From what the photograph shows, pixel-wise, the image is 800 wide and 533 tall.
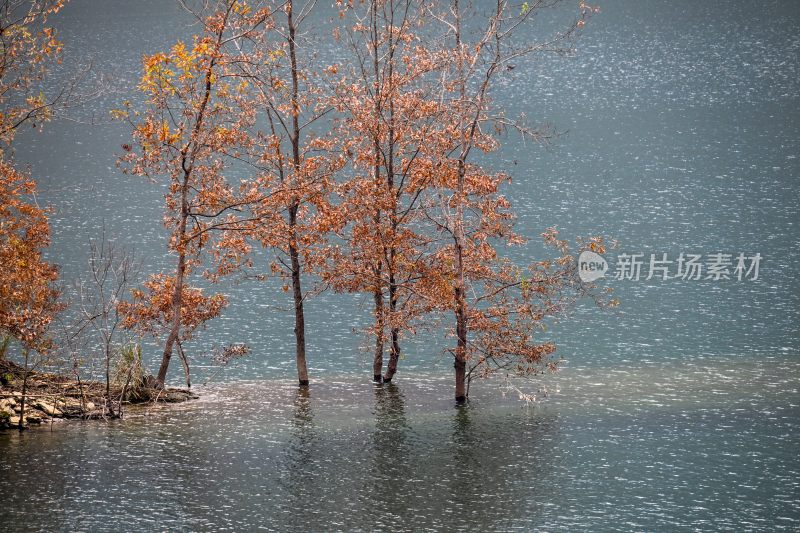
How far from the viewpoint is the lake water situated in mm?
26328

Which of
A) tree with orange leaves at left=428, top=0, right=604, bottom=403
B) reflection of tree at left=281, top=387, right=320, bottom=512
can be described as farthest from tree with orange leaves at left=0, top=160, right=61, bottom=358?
tree with orange leaves at left=428, top=0, right=604, bottom=403

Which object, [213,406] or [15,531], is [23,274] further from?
[15,531]

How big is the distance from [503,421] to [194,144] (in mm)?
13196

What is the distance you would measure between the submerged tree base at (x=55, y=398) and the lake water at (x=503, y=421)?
2.41 feet

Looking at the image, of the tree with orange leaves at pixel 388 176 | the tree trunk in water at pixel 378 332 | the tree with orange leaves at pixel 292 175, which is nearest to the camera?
the tree with orange leaves at pixel 292 175

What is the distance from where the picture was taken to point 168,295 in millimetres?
38250

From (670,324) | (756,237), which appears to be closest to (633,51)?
(756,237)

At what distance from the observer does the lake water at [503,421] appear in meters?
26.3

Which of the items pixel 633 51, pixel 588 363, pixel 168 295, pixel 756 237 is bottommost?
pixel 588 363

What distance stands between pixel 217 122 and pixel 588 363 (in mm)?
19814

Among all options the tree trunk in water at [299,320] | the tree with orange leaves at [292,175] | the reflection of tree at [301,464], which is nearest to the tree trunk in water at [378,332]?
the tree with orange leaves at [292,175]

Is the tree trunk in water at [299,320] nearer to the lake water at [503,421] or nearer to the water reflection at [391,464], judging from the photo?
the lake water at [503,421]

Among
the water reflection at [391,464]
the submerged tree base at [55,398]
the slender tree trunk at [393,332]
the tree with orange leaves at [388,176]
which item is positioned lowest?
the water reflection at [391,464]

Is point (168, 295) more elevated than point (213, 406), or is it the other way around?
point (168, 295)
